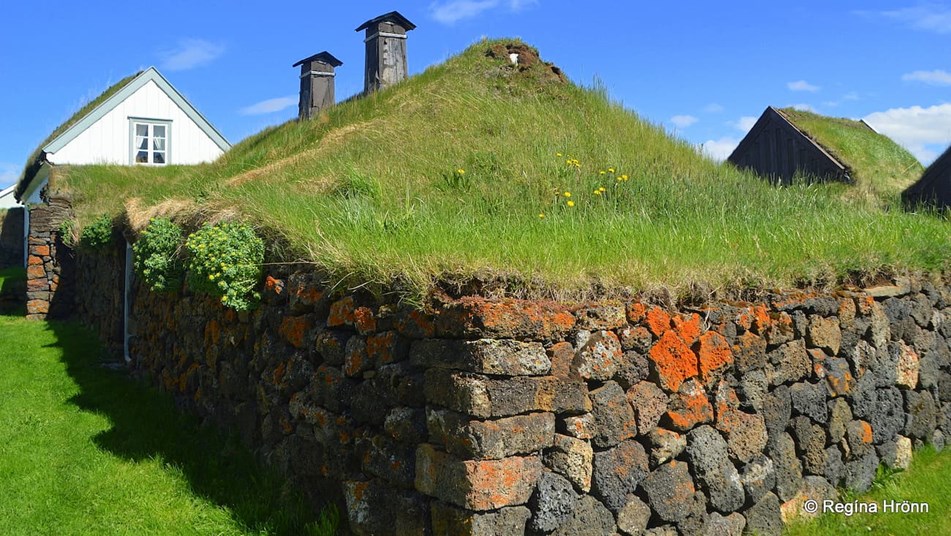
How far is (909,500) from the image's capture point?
6.07m

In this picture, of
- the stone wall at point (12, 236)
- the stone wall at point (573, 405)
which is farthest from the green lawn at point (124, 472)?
the stone wall at point (12, 236)

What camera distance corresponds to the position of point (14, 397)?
849 centimetres

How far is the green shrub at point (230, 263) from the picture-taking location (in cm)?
609

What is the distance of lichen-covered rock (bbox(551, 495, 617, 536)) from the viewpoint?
435 cm

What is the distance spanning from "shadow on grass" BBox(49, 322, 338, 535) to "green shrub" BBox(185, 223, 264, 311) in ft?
3.98

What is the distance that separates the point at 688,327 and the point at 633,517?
1180 mm

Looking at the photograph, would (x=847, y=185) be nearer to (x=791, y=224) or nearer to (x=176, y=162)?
(x=791, y=224)

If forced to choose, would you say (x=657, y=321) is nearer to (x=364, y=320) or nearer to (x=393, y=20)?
(x=364, y=320)

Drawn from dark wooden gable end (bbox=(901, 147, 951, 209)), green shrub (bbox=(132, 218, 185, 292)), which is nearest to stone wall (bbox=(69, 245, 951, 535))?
green shrub (bbox=(132, 218, 185, 292))

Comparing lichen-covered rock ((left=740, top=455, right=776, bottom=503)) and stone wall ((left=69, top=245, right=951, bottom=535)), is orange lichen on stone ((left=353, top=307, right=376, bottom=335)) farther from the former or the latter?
lichen-covered rock ((left=740, top=455, right=776, bottom=503))

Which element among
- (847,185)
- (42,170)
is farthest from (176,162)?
(847,185)

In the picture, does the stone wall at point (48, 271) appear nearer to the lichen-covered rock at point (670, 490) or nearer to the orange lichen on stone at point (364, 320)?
the orange lichen on stone at point (364, 320)

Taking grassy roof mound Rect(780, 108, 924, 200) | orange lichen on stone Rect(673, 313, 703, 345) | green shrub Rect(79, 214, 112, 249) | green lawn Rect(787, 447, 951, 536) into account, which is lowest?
green lawn Rect(787, 447, 951, 536)

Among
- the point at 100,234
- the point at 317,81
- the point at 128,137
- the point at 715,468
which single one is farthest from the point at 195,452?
the point at 128,137
